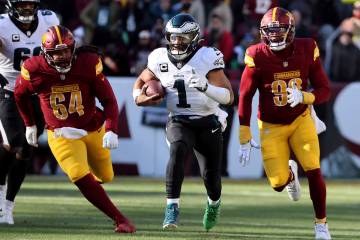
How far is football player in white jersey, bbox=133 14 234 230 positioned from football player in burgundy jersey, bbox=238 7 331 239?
0.21 meters

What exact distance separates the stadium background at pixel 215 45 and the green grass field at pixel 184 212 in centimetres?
41

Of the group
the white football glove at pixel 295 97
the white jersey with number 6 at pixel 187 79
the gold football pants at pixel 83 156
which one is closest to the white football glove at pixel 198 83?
the white jersey with number 6 at pixel 187 79

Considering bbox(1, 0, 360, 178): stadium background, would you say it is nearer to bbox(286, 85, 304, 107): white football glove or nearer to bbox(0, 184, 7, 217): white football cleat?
bbox(0, 184, 7, 217): white football cleat

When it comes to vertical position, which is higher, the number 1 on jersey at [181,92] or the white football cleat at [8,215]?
the number 1 on jersey at [181,92]

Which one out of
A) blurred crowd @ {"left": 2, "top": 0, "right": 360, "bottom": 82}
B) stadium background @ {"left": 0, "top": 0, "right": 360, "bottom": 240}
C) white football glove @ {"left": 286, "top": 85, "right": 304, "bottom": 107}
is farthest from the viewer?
blurred crowd @ {"left": 2, "top": 0, "right": 360, "bottom": 82}

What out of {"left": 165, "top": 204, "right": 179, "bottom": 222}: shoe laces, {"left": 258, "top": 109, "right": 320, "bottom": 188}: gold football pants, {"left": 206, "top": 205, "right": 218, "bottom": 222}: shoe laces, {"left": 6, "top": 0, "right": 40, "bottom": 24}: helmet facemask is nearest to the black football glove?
{"left": 6, "top": 0, "right": 40, "bottom": 24}: helmet facemask

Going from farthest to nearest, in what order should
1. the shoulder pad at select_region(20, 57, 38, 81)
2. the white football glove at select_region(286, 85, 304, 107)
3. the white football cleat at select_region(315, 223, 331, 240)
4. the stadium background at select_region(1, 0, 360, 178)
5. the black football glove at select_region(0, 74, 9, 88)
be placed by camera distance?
the stadium background at select_region(1, 0, 360, 178)
the black football glove at select_region(0, 74, 9, 88)
the shoulder pad at select_region(20, 57, 38, 81)
the white football glove at select_region(286, 85, 304, 107)
the white football cleat at select_region(315, 223, 331, 240)

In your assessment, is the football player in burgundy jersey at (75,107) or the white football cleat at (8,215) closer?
the football player in burgundy jersey at (75,107)

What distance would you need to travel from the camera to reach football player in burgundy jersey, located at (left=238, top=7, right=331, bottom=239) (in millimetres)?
8156

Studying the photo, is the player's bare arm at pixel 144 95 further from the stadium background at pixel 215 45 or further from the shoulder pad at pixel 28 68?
the stadium background at pixel 215 45

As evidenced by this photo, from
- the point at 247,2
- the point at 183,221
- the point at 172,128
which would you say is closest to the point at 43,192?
the point at 183,221

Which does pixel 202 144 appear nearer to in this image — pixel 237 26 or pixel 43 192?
pixel 43 192

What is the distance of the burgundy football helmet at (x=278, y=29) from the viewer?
814cm

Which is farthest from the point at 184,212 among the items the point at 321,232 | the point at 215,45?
the point at 215,45
